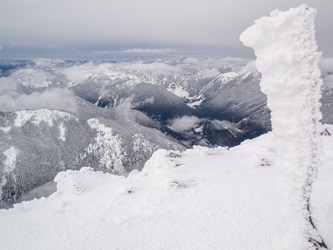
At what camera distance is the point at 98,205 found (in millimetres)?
18938

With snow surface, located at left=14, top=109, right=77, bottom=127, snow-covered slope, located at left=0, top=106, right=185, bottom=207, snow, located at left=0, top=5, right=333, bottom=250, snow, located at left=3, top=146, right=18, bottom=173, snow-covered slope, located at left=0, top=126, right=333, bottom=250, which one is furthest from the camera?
snow surface, located at left=14, top=109, right=77, bottom=127

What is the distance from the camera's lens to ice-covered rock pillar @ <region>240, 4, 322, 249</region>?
6887 mm

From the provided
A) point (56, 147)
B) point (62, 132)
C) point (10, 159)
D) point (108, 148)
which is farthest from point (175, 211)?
point (62, 132)

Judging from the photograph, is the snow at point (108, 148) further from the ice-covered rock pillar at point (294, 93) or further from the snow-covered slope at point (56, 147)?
the ice-covered rock pillar at point (294, 93)

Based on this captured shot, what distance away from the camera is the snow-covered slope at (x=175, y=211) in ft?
39.1

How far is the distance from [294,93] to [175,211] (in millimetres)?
12970

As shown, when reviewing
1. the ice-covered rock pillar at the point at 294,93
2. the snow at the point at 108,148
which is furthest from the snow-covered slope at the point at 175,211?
the snow at the point at 108,148

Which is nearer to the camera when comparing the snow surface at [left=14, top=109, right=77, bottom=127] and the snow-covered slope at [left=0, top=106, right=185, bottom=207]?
the snow-covered slope at [left=0, top=106, right=185, bottom=207]

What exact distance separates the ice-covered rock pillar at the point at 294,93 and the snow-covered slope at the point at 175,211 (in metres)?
0.82

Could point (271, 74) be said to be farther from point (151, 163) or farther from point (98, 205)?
point (151, 163)

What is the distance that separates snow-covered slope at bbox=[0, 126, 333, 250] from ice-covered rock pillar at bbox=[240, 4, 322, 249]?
0.82 meters

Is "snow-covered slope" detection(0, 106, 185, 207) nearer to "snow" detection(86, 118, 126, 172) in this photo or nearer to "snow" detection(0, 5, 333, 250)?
"snow" detection(86, 118, 126, 172)

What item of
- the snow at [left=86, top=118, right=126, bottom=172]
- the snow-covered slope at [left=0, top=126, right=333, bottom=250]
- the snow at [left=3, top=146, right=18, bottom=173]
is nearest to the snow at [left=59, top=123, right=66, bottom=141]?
the snow at [left=86, top=118, right=126, bottom=172]

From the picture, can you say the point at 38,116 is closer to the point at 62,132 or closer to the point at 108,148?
the point at 62,132
